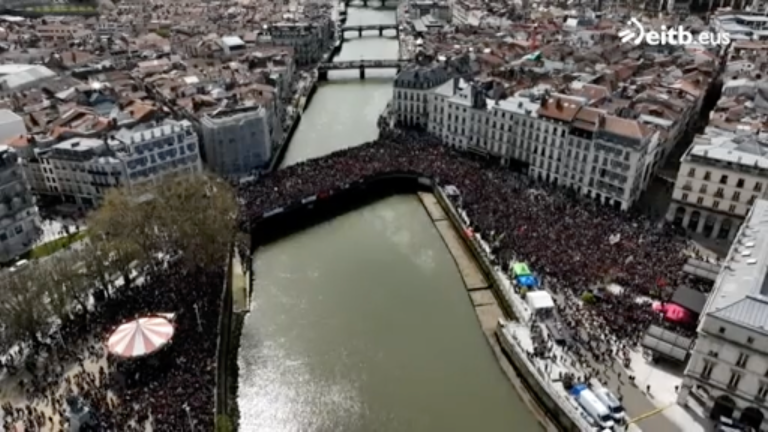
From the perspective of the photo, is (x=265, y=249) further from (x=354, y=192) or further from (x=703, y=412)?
(x=703, y=412)

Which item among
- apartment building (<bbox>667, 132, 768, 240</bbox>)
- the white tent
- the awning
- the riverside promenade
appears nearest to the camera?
the riverside promenade

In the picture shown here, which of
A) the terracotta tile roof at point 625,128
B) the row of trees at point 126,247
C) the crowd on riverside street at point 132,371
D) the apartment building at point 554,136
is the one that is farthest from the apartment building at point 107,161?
the terracotta tile roof at point 625,128

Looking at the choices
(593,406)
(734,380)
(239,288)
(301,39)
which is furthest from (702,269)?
(301,39)

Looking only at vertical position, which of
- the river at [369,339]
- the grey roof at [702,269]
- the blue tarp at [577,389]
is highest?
the grey roof at [702,269]

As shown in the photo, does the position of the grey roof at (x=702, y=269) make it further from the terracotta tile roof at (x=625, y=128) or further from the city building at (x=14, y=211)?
the city building at (x=14, y=211)

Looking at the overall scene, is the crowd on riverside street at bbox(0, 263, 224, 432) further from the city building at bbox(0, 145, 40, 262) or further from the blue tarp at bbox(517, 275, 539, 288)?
the blue tarp at bbox(517, 275, 539, 288)

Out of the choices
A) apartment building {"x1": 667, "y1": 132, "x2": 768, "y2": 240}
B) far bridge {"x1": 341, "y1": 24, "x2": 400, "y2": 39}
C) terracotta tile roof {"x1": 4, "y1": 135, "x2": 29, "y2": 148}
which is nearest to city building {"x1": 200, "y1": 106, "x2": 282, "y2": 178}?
terracotta tile roof {"x1": 4, "y1": 135, "x2": 29, "y2": 148}

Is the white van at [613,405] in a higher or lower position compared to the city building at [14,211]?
lower
